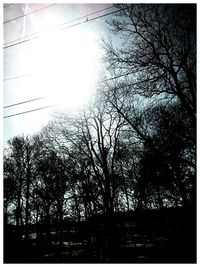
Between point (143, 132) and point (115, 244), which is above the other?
point (143, 132)

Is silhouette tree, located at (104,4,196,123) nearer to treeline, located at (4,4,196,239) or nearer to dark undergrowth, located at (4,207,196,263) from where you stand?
treeline, located at (4,4,196,239)

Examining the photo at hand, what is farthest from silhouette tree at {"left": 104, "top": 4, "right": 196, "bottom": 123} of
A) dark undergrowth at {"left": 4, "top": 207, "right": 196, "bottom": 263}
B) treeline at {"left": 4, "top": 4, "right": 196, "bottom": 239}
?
dark undergrowth at {"left": 4, "top": 207, "right": 196, "bottom": 263}

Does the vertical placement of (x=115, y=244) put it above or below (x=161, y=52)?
below

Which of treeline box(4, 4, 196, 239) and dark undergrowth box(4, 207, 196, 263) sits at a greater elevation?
treeline box(4, 4, 196, 239)

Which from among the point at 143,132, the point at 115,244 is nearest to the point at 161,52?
the point at 143,132

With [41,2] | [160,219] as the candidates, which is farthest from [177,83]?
[160,219]

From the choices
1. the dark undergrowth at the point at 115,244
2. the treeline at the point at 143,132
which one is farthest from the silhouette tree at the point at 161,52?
the dark undergrowth at the point at 115,244

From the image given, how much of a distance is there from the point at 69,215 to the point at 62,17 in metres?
19.3

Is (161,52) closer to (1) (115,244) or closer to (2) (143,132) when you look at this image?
(2) (143,132)

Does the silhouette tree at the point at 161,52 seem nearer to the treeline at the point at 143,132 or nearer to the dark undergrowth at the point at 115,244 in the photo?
the treeline at the point at 143,132

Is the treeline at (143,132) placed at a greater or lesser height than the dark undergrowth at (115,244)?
greater

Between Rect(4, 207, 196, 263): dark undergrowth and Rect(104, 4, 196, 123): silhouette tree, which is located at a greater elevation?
Rect(104, 4, 196, 123): silhouette tree

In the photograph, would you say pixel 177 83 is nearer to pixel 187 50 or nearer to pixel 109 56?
pixel 187 50

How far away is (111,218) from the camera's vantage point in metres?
10.5
